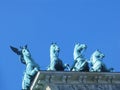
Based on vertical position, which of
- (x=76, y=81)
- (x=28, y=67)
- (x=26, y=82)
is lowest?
(x=76, y=81)

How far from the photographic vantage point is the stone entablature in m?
27.2

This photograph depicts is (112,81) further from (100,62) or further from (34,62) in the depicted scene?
(34,62)

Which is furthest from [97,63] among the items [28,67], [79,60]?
[28,67]

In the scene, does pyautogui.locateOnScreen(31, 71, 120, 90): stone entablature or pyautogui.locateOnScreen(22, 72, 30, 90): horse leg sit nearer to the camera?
pyautogui.locateOnScreen(31, 71, 120, 90): stone entablature

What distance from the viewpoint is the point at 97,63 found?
2914cm

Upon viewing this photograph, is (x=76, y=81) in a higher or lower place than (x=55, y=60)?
lower

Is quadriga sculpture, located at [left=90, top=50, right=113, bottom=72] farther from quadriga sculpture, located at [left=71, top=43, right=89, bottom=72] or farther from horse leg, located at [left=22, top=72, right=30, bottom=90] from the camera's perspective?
horse leg, located at [left=22, top=72, right=30, bottom=90]

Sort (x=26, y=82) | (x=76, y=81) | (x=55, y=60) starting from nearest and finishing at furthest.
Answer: (x=76, y=81), (x=55, y=60), (x=26, y=82)

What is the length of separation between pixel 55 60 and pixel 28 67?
4.66ft

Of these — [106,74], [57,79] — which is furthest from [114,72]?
[57,79]

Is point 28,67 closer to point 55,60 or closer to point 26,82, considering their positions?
point 26,82

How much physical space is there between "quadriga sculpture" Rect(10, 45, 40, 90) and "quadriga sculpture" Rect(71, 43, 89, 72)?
1808mm

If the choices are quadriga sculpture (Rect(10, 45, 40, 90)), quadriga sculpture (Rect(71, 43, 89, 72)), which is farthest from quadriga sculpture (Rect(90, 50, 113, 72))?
quadriga sculpture (Rect(10, 45, 40, 90))

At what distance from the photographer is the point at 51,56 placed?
28.7m
